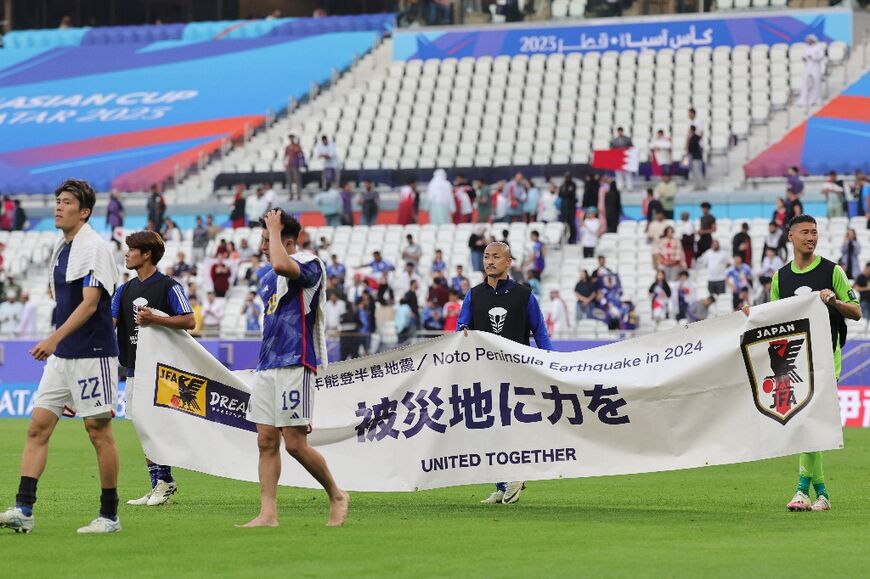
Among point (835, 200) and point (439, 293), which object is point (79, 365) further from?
point (835, 200)

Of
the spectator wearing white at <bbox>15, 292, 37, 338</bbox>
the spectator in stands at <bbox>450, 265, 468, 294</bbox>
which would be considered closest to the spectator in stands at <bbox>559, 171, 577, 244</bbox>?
the spectator in stands at <bbox>450, 265, 468, 294</bbox>

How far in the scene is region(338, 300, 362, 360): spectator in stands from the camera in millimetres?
29422

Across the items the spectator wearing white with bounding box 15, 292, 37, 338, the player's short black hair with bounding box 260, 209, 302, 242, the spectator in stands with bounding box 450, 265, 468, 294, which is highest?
the player's short black hair with bounding box 260, 209, 302, 242

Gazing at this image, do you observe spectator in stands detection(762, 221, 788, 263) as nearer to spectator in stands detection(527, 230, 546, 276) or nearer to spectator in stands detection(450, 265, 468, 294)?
spectator in stands detection(527, 230, 546, 276)

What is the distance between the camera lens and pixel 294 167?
41.7 meters

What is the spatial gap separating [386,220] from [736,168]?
323 inches

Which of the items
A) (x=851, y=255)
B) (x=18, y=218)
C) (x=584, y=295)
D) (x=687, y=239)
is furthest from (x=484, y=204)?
(x=18, y=218)

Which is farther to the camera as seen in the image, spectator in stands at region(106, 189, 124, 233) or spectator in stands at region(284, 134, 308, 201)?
spectator in stands at region(284, 134, 308, 201)

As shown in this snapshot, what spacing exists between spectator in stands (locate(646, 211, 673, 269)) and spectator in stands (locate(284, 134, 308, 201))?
10.4 metres

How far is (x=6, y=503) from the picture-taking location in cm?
1403

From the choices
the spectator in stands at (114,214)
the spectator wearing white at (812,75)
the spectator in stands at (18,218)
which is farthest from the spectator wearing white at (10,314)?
the spectator wearing white at (812,75)

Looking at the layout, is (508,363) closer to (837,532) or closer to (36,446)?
(837,532)

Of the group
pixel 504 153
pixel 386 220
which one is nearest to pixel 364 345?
pixel 386 220

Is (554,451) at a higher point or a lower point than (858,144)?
lower
